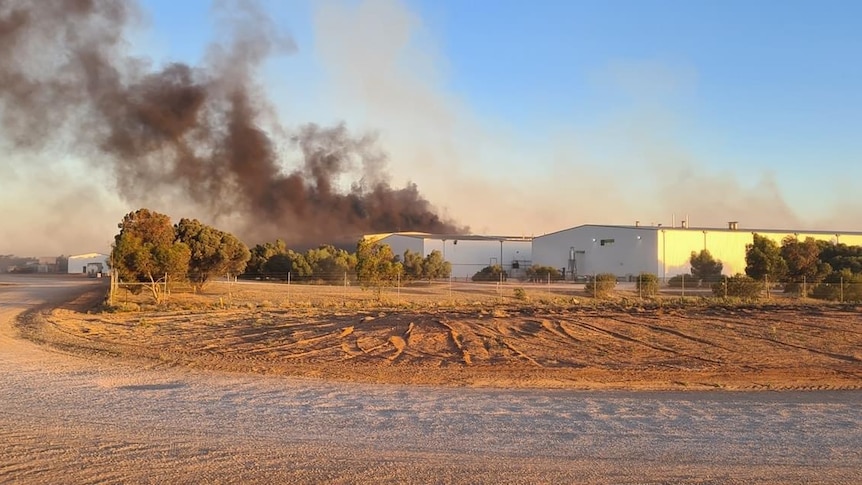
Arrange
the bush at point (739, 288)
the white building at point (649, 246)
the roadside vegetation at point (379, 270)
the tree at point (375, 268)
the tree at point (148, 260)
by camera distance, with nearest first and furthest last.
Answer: the tree at point (148, 260)
the roadside vegetation at point (379, 270)
the tree at point (375, 268)
the bush at point (739, 288)
the white building at point (649, 246)

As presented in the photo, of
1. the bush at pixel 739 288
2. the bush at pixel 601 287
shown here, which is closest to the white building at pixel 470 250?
the bush at pixel 601 287

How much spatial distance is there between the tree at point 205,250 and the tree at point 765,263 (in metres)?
39.2

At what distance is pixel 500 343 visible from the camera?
74.2 feet

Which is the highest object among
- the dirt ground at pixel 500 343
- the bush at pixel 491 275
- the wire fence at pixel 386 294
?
the bush at pixel 491 275

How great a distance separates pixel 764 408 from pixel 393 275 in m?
34.8

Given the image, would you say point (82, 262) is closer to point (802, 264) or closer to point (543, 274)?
point (543, 274)

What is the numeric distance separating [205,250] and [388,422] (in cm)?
4240

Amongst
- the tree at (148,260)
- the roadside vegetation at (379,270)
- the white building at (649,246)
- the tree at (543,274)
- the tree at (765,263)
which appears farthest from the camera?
the tree at (543,274)

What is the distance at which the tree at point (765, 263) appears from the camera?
5503 centimetres

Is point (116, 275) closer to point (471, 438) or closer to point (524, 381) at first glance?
point (524, 381)

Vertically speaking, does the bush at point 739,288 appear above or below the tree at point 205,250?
below

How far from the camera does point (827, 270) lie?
58188 mm

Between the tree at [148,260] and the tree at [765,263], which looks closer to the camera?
the tree at [148,260]

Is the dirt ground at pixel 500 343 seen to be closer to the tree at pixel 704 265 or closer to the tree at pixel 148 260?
the tree at pixel 148 260
